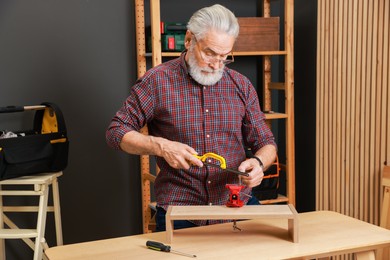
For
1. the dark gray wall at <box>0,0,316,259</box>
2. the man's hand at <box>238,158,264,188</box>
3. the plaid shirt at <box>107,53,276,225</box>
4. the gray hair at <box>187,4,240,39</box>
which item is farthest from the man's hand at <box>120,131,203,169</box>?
the dark gray wall at <box>0,0,316,259</box>

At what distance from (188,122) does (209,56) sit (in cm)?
33

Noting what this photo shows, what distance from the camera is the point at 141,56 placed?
380 cm

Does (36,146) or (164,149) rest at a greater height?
(164,149)

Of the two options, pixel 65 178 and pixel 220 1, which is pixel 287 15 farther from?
pixel 65 178

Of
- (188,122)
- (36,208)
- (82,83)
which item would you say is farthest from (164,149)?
(82,83)

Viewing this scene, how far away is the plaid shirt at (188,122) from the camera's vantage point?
258 cm

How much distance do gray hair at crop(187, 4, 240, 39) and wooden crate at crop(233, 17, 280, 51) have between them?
1.41m

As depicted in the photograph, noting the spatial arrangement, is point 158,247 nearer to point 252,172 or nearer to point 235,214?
point 235,214

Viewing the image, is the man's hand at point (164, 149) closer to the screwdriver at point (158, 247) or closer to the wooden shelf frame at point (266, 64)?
the screwdriver at point (158, 247)

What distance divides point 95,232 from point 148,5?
1.73 meters

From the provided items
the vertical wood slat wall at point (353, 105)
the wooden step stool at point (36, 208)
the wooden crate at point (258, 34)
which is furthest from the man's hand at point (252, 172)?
the wooden crate at point (258, 34)

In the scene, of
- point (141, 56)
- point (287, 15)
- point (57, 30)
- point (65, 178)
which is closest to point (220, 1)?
point (287, 15)

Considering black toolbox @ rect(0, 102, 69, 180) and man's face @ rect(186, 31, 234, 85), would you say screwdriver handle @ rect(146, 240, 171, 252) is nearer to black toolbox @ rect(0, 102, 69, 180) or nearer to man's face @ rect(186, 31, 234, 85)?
man's face @ rect(186, 31, 234, 85)

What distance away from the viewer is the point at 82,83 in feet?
12.7
